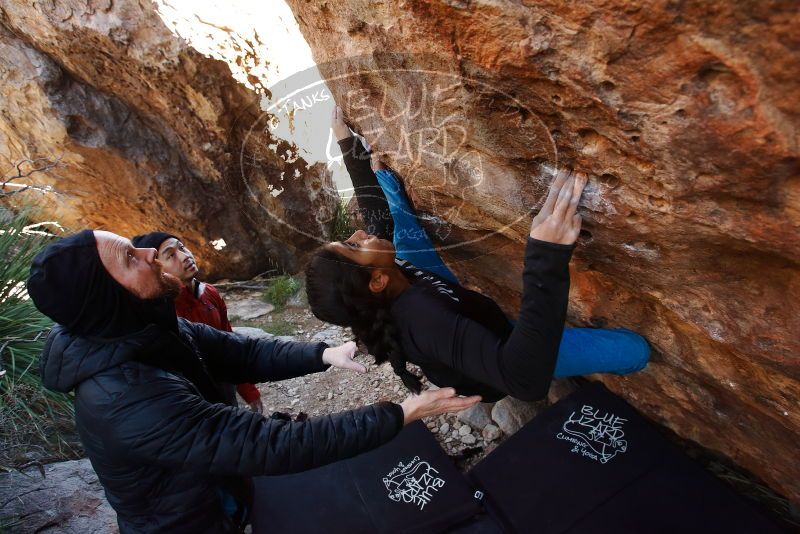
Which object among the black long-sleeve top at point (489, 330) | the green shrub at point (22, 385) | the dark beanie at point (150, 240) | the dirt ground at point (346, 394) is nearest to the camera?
the black long-sleeve top at point (489, 330)

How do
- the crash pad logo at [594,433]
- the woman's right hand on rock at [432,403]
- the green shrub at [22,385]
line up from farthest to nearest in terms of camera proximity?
the green shrub at [22,385], the crash pad logo at [594,433], the woman's right hand on rock at [432,403]

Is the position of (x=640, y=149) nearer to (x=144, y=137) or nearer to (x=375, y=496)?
(x=375, y=496)

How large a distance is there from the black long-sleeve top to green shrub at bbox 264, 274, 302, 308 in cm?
415

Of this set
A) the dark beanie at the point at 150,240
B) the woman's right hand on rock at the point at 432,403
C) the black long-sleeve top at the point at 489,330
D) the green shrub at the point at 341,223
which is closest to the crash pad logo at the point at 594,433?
the black long-sleeve top at the point at 489,330

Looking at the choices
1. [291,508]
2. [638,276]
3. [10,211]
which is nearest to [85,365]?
[291,508]

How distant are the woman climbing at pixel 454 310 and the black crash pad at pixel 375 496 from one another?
3.24ft

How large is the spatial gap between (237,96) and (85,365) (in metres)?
3.91

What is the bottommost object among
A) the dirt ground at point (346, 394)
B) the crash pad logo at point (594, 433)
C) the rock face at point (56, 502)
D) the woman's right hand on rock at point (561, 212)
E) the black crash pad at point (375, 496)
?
the dirt ground at point (346, 394)

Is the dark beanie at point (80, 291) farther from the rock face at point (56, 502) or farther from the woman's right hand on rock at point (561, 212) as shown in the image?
the rock face at point (56, 502)

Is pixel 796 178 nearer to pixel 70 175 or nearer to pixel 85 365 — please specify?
pixel 85 365

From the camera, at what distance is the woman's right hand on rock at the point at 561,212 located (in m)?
1.58

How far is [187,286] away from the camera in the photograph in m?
3.01

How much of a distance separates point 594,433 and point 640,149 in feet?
6.74

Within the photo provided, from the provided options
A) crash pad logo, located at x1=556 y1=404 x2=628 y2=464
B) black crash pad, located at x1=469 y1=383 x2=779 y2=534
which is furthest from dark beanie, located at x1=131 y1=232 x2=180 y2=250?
crash pad logo, located at x1=556 y1=404 x2=628 y2=464
